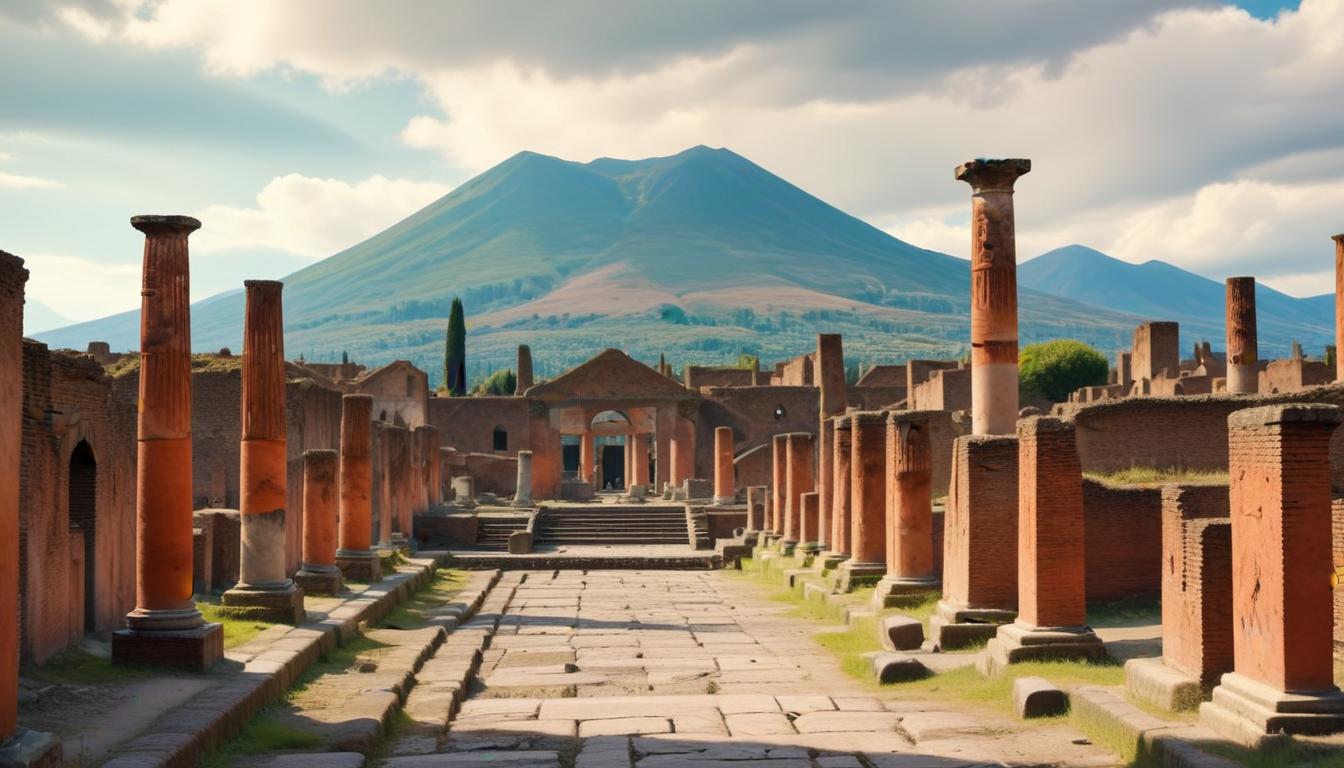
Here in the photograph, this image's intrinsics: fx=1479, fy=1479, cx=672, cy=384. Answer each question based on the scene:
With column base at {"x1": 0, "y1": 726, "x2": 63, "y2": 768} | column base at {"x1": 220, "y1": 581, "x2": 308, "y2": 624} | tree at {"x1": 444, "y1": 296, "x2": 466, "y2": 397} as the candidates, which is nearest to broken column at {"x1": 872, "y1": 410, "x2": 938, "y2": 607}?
column base at {"x1": 220, "y1": 581, "x2": 308, "y2": 624}

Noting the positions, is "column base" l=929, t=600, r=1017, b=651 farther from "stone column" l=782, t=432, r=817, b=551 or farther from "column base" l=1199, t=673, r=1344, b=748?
"stone column" l=782, t=432, r=817, b=551

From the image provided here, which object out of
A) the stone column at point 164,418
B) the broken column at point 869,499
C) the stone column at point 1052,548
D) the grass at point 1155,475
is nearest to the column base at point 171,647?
the stone column at point 164,418

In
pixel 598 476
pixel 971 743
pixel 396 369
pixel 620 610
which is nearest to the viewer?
pixel 971 743

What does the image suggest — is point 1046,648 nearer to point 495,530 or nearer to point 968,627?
point 968,627

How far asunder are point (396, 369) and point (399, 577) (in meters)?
36.2

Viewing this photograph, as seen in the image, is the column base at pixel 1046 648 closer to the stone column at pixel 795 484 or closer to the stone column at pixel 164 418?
the stone column at pixel 164 418

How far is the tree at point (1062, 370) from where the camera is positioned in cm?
6594

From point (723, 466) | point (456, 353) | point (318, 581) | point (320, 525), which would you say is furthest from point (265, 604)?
point (456, 353)

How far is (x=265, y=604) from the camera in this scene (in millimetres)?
14656

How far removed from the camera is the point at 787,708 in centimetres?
1095

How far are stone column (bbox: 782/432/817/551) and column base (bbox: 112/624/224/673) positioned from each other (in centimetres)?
1623

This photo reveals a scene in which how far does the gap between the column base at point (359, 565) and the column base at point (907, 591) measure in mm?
7461

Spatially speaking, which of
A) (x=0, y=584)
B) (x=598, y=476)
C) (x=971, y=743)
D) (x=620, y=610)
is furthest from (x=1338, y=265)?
(x=598, y=476)

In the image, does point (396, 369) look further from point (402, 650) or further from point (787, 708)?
point (787, 708)
